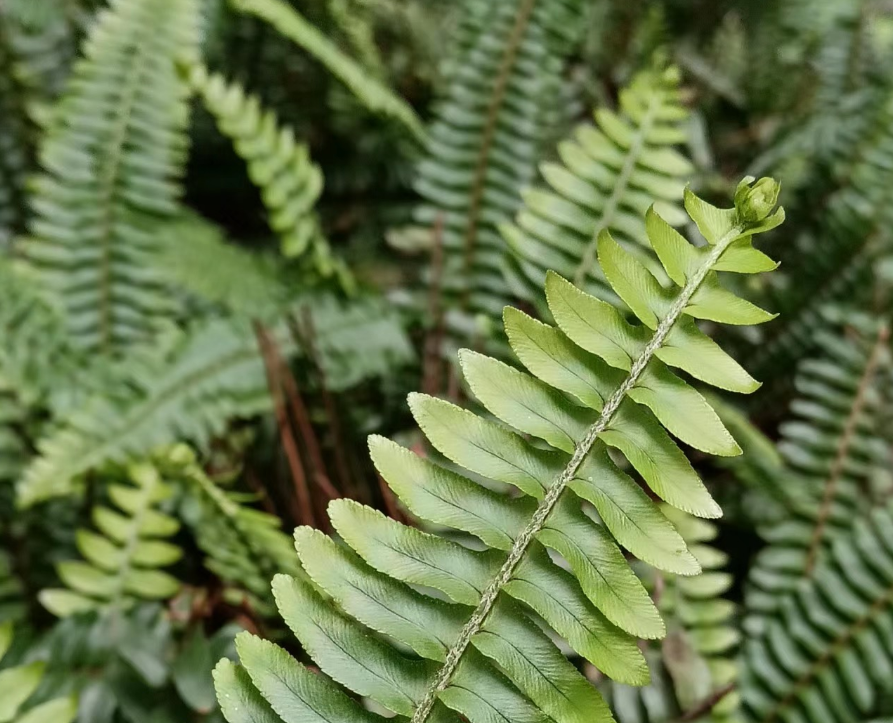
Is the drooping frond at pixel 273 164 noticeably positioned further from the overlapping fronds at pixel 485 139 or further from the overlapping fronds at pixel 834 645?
the overlapping fronds at pixel 834 645

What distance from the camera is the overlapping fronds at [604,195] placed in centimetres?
89

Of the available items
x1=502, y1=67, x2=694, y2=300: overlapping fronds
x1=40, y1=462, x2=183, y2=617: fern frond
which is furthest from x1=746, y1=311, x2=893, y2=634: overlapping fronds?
x1=40, y1=462, x2=183, y2=617: fern frond

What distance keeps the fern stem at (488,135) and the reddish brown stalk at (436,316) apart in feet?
0.14

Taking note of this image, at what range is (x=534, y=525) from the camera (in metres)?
0.56

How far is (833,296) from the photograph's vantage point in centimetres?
125

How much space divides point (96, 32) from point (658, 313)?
943mm

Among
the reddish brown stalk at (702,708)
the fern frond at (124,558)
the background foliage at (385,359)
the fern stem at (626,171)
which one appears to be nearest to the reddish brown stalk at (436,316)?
the background foliage at (385,359)

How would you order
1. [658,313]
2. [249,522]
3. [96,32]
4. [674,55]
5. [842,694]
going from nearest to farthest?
[658,313] → [249,522] → [842,694] → [96,32] → [674,55]

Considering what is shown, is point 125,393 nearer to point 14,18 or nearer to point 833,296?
point 14,18

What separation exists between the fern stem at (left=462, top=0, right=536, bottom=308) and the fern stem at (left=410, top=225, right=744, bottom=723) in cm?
63

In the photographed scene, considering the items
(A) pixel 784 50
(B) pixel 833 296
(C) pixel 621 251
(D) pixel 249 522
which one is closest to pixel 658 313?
(C) pixel 621 251

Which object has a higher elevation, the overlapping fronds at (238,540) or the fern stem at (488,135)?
the fern stem at (488,135)

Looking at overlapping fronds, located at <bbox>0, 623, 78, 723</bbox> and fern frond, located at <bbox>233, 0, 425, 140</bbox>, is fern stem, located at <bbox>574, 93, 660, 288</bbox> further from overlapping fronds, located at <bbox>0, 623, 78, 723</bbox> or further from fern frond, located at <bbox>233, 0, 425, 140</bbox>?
overlapping fronds, located at <bbox>0, 623, 78, 723</bbox>

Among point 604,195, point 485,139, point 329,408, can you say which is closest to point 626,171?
point 604,195
